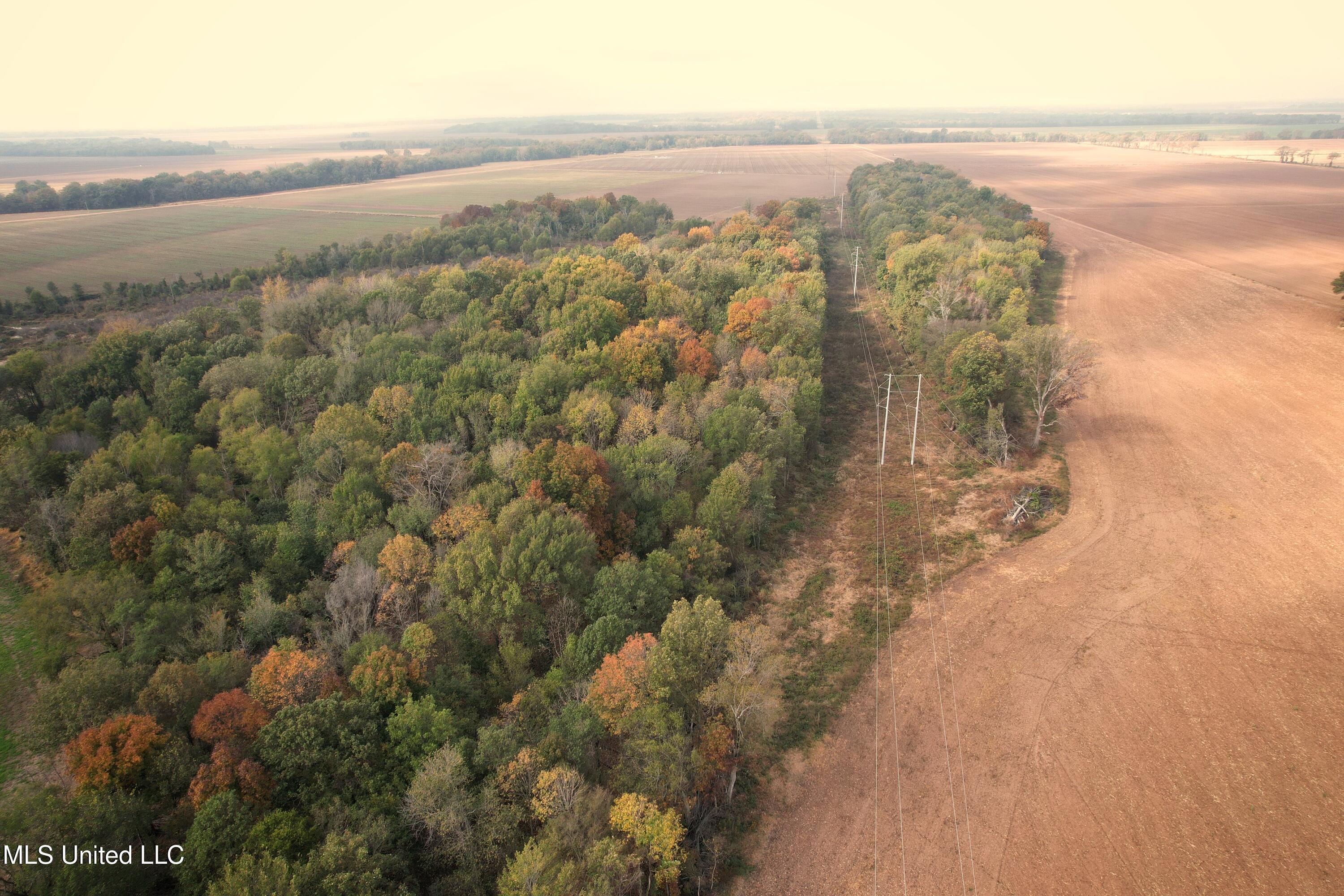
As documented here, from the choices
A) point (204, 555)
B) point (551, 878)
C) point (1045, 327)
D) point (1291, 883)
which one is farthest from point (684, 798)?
point (1045, 327)

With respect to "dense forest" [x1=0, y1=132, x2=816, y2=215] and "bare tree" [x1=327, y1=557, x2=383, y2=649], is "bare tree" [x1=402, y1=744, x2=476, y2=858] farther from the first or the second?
"dense forest" [x1=0, y1=132, x2=816, y2=215]

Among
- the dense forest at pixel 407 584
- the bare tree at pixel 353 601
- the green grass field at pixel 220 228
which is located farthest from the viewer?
the green grass field at pixel 220 228

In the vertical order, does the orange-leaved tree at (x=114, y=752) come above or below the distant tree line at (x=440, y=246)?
below

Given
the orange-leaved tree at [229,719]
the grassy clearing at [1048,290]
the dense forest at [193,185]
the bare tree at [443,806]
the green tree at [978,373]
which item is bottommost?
the bare tree at [443,806]

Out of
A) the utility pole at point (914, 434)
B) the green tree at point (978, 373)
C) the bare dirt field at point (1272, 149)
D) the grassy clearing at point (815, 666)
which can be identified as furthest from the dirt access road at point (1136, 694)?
the bare dirt field at point (1272, 149)

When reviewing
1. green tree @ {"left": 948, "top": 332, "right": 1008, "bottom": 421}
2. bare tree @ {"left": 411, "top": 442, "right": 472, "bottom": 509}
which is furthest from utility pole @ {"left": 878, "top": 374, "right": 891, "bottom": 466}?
bare tree @ {"left": 411, "top": 442, "right": 472, "bottom": 509}

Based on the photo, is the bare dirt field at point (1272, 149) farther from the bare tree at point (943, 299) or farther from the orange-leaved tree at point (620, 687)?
the orange-leaved tree at point (620, 687)

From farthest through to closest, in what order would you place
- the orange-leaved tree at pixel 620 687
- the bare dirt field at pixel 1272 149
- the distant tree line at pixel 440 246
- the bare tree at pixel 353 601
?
the bare dirt field at pixel 1272 149 < the distant tree line at pixel 440 246 < the bare tree at pixel 353 601 < the orange-leaved tree at pixel 620 687

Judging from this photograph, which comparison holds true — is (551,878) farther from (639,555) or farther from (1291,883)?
(1291,883)
